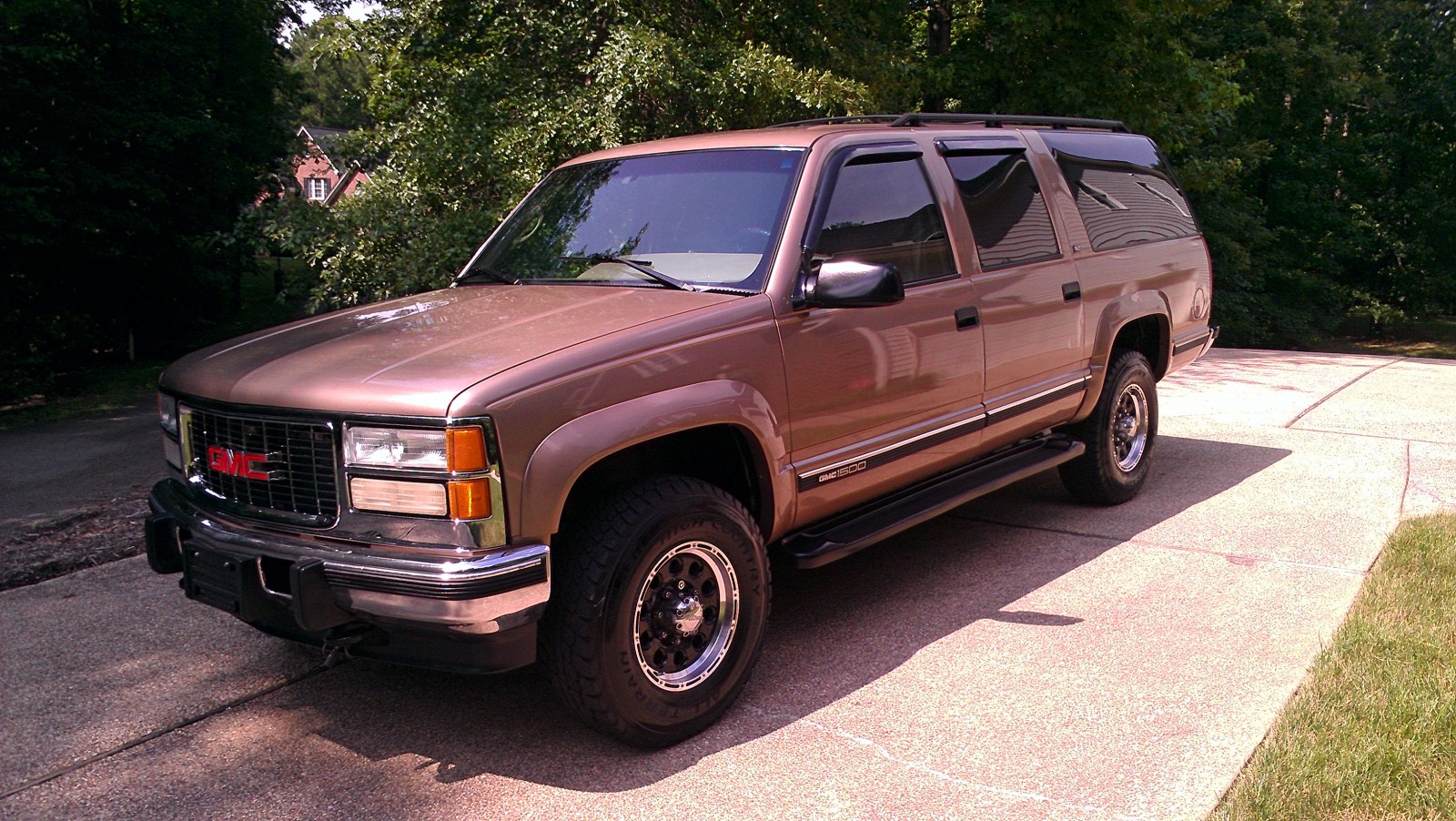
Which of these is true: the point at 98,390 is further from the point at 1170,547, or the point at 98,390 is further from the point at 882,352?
the point at 1170,547

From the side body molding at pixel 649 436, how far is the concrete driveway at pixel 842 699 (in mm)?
812

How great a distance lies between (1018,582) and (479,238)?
576 centimetres

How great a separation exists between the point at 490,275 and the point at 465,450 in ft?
6.08

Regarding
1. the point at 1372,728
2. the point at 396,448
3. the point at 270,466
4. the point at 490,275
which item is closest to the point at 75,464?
the point at 490,275

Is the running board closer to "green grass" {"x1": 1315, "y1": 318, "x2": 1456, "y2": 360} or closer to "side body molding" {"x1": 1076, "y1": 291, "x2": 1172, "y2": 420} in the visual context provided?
"side body molding" {"x1": 1076, "y1": 291, "x2": 1172, "y2": 420}

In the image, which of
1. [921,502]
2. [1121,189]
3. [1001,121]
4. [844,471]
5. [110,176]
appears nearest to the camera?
[844,471]

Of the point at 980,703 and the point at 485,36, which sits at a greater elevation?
the point at 485,36

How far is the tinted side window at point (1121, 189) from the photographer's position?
6055mm

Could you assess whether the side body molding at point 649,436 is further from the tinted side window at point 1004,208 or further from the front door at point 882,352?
the tinted side window at point 1004,208

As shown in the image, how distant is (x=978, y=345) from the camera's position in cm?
507

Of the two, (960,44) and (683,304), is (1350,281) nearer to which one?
(960,44)

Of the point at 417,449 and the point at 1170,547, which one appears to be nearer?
the point at 417,449

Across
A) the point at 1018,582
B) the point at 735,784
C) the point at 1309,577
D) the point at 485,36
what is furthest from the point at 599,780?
the point at 485,36

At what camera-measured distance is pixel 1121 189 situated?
6441mm
